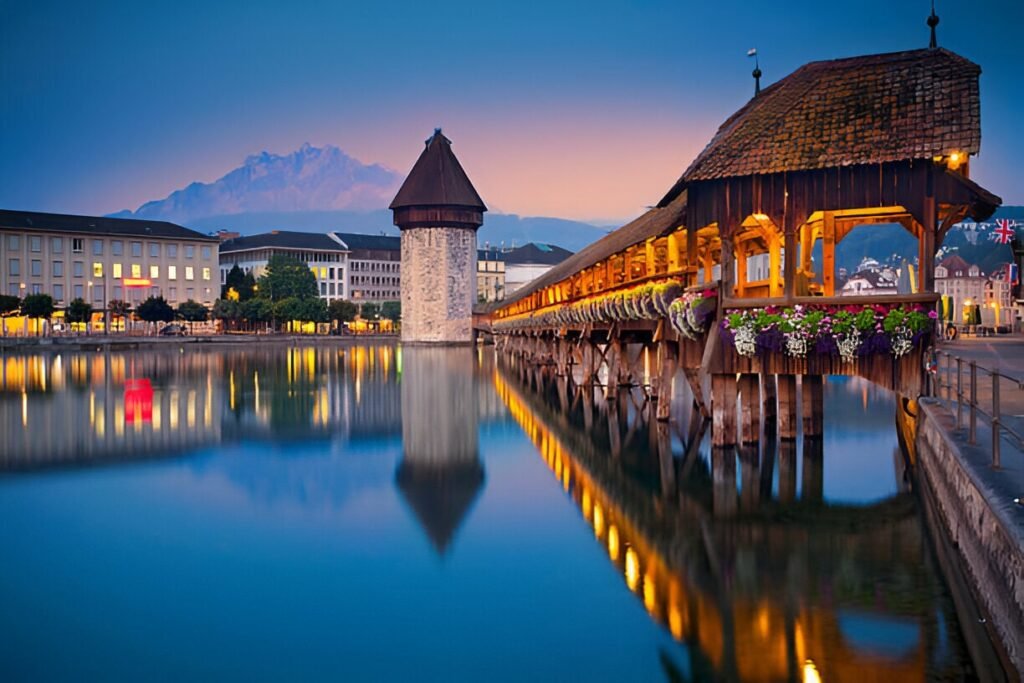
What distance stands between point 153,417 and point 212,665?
1805 centimetres

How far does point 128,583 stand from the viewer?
963cm

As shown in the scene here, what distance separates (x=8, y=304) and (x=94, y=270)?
14.7m

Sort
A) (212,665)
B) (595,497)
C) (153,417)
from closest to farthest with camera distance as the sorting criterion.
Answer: (212,665)
(595,497)
(153,417)

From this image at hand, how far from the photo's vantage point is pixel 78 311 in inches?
3644

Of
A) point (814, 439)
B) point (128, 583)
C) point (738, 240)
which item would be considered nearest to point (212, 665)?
point (128, 583)

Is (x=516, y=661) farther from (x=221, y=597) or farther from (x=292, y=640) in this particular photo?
(x=221, y=597)

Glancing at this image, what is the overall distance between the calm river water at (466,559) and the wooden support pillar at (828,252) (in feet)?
7.99

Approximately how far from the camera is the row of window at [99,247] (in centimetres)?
9881

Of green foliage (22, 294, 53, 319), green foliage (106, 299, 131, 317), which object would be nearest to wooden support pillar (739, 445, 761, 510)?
green foliage (22, 294, 53, 319)

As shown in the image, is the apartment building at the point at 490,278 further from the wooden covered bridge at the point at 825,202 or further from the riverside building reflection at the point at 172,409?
the wooden covered bridge at the point at 825,202

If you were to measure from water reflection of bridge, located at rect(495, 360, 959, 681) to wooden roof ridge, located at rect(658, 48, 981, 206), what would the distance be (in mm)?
4146

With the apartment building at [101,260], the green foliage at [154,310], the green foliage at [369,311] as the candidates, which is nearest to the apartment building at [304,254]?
the green foliage at [369,311]

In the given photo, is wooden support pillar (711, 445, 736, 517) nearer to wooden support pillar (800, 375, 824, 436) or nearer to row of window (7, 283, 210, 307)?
wooden support pillar (800, 375, 824, 436)

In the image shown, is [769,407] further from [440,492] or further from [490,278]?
[490,278]
